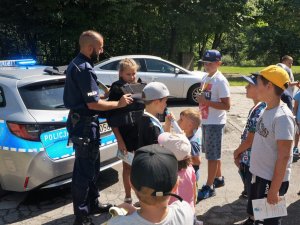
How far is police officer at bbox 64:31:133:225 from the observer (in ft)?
11.6

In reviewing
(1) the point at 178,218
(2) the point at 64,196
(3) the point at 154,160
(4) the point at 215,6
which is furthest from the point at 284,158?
(4) the point at 215,6

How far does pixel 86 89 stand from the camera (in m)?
3.52

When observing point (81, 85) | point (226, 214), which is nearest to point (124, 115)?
point (81, 85)

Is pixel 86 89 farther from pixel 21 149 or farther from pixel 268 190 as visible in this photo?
pixel 268 190

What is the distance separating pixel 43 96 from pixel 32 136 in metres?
0.55

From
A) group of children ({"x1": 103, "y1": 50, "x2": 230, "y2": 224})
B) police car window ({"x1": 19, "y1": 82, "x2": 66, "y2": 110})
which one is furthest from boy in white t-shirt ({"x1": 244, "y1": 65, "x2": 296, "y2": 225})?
police car window ({"x1": 19, "y1": 82, "x2": 66, "y2": 110})

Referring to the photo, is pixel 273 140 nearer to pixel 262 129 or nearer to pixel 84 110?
pixel 262 129

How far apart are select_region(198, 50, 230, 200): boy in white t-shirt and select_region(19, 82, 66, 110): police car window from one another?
167cm

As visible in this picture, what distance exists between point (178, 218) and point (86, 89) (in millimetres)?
1926

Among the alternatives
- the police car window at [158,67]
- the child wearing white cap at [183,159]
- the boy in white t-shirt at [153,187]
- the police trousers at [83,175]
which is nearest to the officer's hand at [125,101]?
the police trousers at [83,175]

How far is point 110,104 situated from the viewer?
3.67 m

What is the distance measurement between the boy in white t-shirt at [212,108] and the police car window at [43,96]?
167cm

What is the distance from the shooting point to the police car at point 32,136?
13.5 ft

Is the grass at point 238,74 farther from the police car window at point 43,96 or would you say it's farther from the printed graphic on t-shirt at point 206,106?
the police car window at point 43,96
